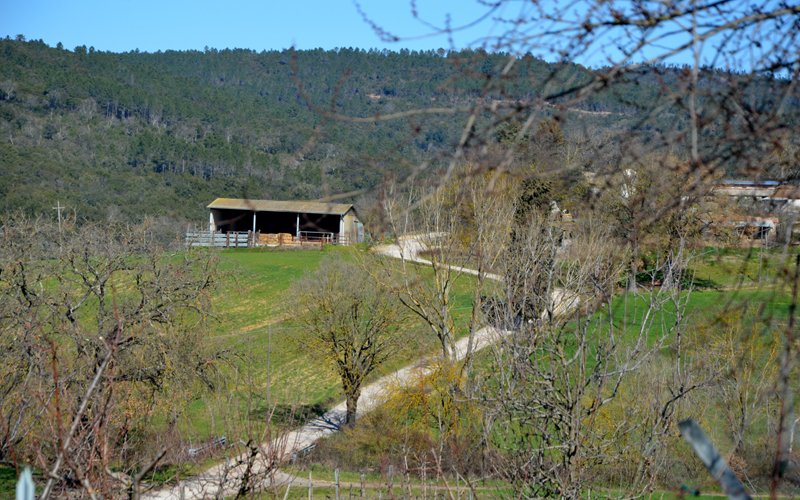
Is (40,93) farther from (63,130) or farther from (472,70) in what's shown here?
(472,70)

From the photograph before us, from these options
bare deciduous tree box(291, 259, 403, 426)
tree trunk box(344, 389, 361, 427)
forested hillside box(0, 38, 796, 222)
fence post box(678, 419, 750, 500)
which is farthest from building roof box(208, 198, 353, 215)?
tree trunk box(344, 389, 361, 427)

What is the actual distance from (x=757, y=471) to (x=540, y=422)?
8.14 metres

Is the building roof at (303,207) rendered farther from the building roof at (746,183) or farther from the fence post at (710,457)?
the building roof at (746,183)

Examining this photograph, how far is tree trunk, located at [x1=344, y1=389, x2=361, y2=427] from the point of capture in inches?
886

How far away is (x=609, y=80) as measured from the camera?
2828 mm

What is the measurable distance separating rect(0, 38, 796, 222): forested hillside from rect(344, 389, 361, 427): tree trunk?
6331 millimetres

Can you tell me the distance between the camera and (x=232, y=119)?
3883 inches

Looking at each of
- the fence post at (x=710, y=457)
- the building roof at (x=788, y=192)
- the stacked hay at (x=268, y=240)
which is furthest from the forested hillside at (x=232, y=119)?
the stacked hay at (x=268, y=240)

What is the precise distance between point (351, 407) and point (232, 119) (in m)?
80.5

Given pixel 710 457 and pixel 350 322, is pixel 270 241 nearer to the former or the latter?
pixel 350 322

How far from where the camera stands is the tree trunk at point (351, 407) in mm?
22513

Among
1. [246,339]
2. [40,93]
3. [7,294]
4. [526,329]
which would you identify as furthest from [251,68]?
[526,329]

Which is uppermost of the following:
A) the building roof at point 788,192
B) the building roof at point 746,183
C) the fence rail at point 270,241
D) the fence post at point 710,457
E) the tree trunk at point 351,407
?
the building roof at point 746,183

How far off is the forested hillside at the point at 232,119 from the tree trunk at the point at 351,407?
6.33m
